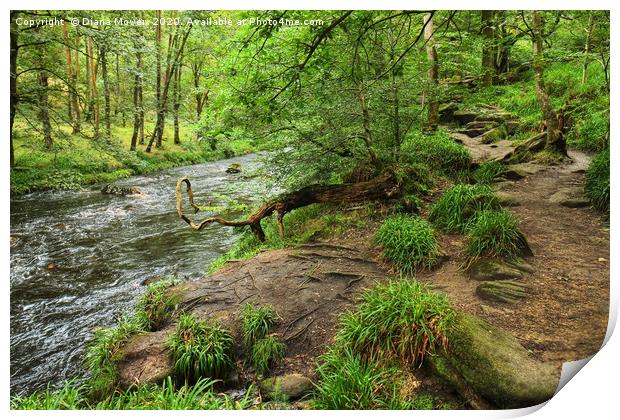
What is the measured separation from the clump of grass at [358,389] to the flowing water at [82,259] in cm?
259

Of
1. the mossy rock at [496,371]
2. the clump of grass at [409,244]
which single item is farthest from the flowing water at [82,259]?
the mossy rock at [496,371]

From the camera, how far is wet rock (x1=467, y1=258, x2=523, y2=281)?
3.36 meters

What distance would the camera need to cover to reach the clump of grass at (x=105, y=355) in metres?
3.17

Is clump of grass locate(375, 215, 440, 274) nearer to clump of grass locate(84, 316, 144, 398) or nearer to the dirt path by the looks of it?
the dirt path

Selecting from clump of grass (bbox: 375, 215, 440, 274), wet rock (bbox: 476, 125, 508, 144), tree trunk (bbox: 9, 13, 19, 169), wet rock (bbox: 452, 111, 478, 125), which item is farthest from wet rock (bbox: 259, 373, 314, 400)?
wet rock (bbox: 452, 111, 478, 125)

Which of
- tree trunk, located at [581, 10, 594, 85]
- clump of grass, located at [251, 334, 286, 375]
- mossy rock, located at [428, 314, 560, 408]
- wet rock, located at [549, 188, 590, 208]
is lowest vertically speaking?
clump of grass, located at [251, 334, 286, 375]

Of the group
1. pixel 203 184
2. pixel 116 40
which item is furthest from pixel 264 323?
pixel 203 184

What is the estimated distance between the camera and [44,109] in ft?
11.6

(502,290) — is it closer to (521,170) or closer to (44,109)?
(521,170)

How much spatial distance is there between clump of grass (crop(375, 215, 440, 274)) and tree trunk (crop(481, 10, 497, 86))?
6.77ft

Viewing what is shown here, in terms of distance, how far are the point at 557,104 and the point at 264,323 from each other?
14.6 ft

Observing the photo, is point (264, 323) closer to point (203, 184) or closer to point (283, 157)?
point (283, 157)

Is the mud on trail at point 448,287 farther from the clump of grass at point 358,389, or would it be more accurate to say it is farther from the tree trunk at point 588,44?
the tree trunk at point 588,44

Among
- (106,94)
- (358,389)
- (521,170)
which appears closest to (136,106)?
(106,94)
